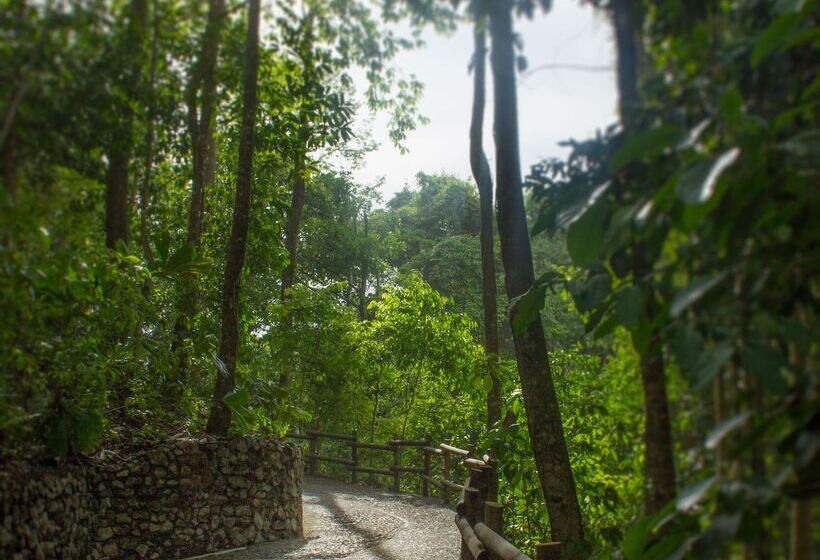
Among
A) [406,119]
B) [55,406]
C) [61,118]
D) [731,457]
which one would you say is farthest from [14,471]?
[406,119]

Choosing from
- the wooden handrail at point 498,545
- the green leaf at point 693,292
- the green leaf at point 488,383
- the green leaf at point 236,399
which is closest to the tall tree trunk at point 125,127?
the green leaf at point 693,292

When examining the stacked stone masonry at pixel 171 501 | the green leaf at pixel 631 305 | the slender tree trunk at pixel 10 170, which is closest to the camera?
the green leaf at pixel 631 305

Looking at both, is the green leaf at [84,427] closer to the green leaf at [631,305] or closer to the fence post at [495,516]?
the fence post at [495,516]

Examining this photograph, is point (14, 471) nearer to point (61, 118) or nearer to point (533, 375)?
point (61, 118)

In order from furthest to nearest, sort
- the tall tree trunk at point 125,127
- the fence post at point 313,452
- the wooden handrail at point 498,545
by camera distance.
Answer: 1. the fence post at point 313,452
2. the wooden handrail at point 498,545
3. the tall tree trunk at point 125,127

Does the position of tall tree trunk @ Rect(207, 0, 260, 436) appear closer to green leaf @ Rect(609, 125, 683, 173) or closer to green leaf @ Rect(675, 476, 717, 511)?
green leaf @ Rect(609, 125, 683, 173)

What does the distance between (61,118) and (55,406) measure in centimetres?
267

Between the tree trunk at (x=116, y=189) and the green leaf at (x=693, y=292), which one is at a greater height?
the tree trunk at (x=116, y=189)

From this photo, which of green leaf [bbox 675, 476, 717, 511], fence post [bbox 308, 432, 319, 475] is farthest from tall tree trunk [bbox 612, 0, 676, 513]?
fence post [bbox 308, 432, 319, 475]

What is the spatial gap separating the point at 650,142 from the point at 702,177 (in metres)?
0.20

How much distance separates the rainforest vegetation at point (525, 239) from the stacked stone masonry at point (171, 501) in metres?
0.31

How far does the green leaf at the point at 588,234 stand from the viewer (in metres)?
1.93

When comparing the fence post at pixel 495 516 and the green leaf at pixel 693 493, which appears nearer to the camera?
the green leaf at pixel 693 493

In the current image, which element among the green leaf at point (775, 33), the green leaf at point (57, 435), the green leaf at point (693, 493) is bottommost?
the green leaf at point (57, 435)
